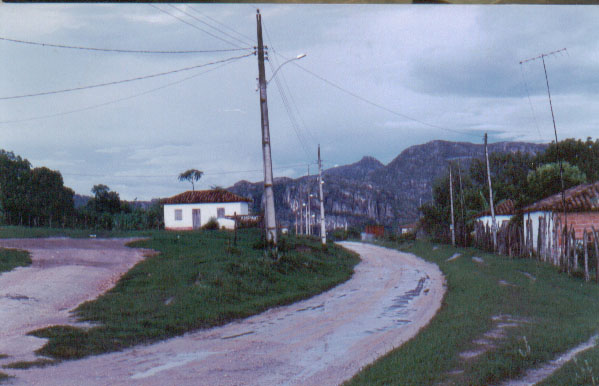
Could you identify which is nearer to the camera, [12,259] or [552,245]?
[12,259]

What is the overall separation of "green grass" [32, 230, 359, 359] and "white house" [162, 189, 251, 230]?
2186 centimetres

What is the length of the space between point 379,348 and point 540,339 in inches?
88.5

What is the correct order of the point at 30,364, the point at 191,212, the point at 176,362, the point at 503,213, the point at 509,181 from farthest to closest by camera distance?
the point at 509,181
the point at 191,212
the point at 503,213
the point at 176,362
the point at 30,364

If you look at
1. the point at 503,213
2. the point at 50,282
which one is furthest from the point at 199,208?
the point at 50,282

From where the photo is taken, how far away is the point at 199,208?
44.0 metres

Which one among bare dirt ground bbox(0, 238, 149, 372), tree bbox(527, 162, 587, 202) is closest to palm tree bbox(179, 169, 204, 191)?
bare dirt ground bbox(0, 238, 149, 372)

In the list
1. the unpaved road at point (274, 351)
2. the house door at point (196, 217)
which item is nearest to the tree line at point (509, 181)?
the house door at point (196, 217)

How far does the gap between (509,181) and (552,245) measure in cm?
4255

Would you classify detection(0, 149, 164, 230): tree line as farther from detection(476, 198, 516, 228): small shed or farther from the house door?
detection(476, 198, 516, 228): small shed

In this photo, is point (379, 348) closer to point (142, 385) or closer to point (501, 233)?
point (142, 385)

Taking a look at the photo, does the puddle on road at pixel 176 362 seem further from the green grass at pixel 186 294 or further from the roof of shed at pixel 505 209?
the roof of shed at pixel 505 209

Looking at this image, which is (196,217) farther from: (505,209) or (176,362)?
(176,362)

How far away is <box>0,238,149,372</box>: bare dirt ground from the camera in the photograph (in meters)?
8.40

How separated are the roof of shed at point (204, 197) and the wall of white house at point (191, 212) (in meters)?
0.27
